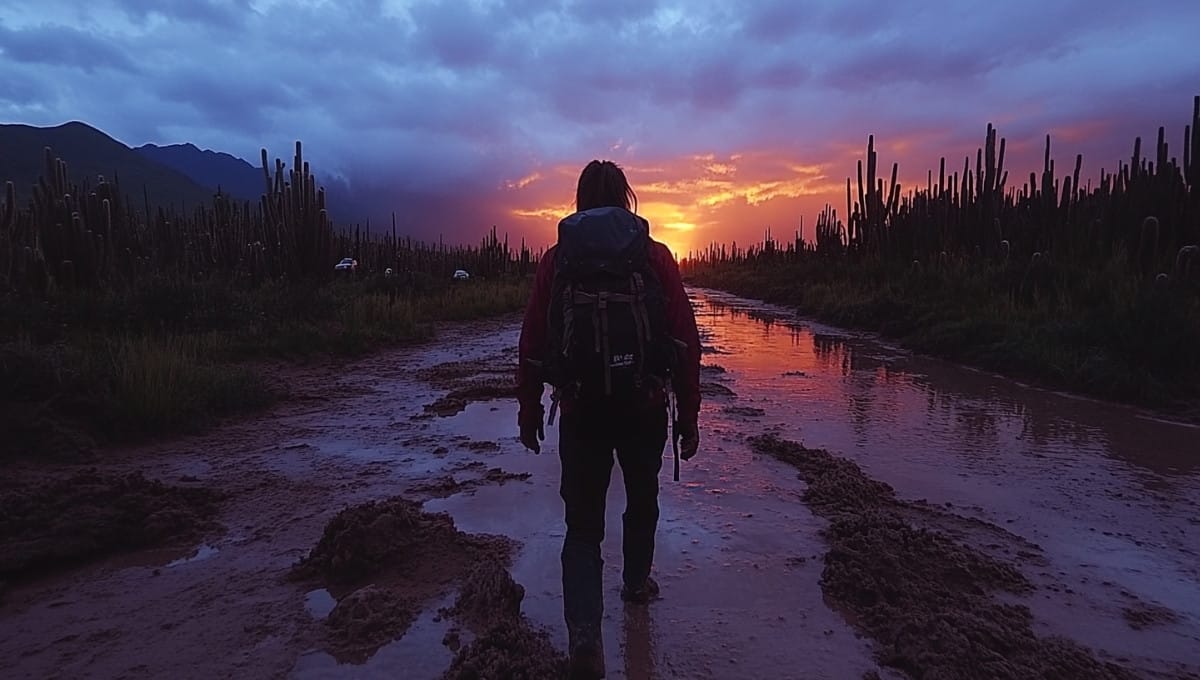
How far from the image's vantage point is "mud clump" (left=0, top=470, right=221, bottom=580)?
10.6 feet

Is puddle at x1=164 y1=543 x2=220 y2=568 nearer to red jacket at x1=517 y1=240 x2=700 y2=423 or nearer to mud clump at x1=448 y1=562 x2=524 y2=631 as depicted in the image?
mud clump at x1=448 y1=562 x2=524 y2=631

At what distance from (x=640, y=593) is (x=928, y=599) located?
1208mm

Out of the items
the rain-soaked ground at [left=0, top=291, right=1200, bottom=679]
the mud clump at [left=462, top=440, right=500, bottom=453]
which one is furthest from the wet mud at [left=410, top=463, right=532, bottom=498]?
the mud clump at [left=462, top=440, right=500, bottom=453]

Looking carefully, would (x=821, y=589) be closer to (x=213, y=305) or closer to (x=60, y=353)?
(x=60, y=353)

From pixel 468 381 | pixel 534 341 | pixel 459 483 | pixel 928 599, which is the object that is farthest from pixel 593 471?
pixel 468 381

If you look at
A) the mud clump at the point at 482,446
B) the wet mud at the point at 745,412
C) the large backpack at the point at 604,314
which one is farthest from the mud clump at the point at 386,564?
the wet mud at the point at 745,412

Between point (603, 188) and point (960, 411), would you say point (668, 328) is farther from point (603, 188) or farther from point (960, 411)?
point (960, 411)

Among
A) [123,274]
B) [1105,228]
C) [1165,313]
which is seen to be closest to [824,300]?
[1105,228]

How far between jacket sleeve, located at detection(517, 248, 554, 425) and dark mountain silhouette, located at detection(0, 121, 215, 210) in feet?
305

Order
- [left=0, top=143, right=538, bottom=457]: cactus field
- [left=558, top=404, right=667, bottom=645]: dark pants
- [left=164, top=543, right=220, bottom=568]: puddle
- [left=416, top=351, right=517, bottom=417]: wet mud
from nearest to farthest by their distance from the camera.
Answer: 1. [left=558, top=404, right=667, bottom=645]: dark pants
2. [left=164, top=543, right=220, bottom=568]: puddle
3. [left=0, top=143, right=538, bottom=457]: cactus field
4. [left=416, top=351, right=517, bottom=417]: wet mud

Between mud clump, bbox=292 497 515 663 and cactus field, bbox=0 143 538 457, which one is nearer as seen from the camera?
mud clump, bbox=292 497 515 663

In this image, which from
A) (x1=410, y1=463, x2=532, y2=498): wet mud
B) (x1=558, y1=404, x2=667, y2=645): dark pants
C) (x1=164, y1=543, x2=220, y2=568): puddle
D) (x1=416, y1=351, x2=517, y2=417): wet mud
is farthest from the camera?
(x1=416, y1=351, x2=517, y2=417): wet mud

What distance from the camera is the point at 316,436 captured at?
564cm

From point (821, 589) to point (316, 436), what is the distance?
4247 mm
